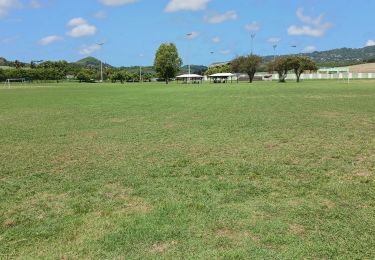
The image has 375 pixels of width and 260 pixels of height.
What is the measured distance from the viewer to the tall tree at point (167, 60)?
362 ft

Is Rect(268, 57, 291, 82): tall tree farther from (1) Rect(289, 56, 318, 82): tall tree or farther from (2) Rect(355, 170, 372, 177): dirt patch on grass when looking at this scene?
(2) Rect(355, 170, 372, 177): dirt patch on grass

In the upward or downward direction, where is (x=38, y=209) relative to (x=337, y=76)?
downward

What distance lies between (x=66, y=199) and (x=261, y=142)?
6.06m

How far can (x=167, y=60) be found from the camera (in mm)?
110438

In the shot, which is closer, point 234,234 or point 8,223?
point 234,234

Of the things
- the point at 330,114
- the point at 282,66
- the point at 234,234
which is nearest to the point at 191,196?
the point at 234,234

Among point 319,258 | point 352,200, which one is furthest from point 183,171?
point 319,258

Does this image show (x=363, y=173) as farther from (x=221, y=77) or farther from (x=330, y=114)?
(x=221, y=77)

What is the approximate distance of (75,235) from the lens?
17.1 ft

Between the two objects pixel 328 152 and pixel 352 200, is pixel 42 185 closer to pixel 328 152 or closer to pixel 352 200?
pixel 352 200

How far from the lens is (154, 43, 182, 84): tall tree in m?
110

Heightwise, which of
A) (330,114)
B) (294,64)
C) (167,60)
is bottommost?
(330,114)

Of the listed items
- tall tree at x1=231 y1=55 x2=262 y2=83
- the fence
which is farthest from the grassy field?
the fence

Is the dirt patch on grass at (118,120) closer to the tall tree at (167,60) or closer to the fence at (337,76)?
the tall tree at (167,60)
